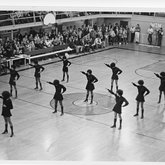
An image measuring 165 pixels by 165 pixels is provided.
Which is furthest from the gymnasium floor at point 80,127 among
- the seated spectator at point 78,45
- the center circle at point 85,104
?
the seated spectator at point 78,45

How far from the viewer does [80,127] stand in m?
11.1

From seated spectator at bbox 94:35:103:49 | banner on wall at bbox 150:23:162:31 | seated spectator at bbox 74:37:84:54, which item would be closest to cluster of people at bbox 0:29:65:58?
seated spectator at bbox 74:37:84:54

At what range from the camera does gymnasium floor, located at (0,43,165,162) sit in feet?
30.1

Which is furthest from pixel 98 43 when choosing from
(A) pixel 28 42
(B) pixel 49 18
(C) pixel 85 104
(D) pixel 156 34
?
(C) pixel 85 104

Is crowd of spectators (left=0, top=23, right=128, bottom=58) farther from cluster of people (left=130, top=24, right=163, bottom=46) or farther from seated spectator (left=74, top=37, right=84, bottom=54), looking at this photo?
cluster of people (left=130, top=24, right=163, bottom=46)

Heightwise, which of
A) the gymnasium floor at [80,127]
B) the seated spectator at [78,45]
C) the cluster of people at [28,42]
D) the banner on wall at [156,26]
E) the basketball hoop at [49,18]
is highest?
the basketball hoop at [49,18]

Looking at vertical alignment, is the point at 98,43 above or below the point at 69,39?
below

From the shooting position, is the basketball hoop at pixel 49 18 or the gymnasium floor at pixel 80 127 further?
the basketball hoop at pixel 49 18

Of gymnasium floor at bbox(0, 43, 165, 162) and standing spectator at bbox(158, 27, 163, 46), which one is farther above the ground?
standing spectator at bbox(158, 27, 163, 46)

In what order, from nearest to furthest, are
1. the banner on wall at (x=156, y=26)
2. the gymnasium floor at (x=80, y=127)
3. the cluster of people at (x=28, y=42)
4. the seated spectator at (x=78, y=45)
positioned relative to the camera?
the gymnasium floor at (x=80, y=127) → the cluster of people at (x=28, y=42) → the seated spectator at (x=78, y=45) → the banner on wall at (x=156, y=26)

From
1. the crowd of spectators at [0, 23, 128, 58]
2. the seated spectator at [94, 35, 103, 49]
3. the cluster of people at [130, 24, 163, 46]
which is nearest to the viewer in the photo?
the crowd of spectators at [0, 23, 128, 58]

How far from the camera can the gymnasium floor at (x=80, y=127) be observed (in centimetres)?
919

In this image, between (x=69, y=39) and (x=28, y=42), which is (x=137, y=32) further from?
(x=28, y=42)

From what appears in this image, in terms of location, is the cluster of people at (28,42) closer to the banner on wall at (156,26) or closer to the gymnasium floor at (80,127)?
the gymnasium floor at (80,127)
